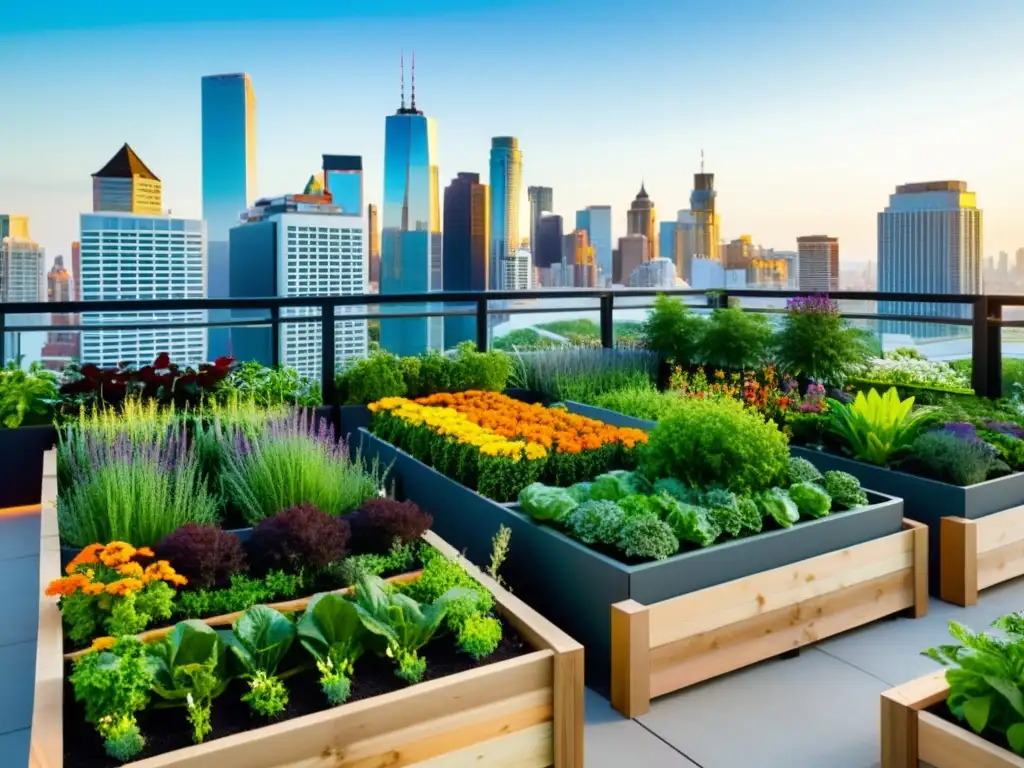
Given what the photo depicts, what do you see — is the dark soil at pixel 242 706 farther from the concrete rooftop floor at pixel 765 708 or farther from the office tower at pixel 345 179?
the office tower at pixel 345 179

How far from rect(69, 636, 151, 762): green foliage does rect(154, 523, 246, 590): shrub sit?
614mm

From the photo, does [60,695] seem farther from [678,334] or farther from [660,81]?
[660,81]

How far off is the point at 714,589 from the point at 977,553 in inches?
54.6

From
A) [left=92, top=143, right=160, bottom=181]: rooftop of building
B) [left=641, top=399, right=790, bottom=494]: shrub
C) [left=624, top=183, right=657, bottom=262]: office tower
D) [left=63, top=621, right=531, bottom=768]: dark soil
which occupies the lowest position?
[left=63, top=621, right=531, bottom=768]: dark soil

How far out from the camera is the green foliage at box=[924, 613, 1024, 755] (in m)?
1.84

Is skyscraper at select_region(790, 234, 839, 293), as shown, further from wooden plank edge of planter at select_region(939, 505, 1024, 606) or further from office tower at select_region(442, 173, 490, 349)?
office tower at select_region(442, 173, 490, 349)

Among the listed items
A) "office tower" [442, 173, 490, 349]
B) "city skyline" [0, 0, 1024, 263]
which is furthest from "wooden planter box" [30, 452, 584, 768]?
"office tower" [442, 173, 490, 349]

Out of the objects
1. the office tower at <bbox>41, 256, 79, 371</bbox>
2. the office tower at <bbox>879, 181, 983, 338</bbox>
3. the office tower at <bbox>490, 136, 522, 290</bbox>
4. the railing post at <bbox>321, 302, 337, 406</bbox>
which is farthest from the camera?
the office tower at <bbox>490, 136, 522, 290</bbox>

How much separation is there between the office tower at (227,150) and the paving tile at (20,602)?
12925 mm

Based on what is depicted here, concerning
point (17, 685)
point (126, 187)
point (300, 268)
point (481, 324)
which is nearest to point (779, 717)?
point (17, 685)

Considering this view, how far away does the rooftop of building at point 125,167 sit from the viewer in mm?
13812

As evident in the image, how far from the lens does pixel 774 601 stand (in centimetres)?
290

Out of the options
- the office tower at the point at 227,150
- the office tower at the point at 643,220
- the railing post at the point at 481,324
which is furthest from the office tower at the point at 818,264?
the office tower at the point at 227,150

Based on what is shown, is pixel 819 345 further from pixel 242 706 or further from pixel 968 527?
pixel 242 706
